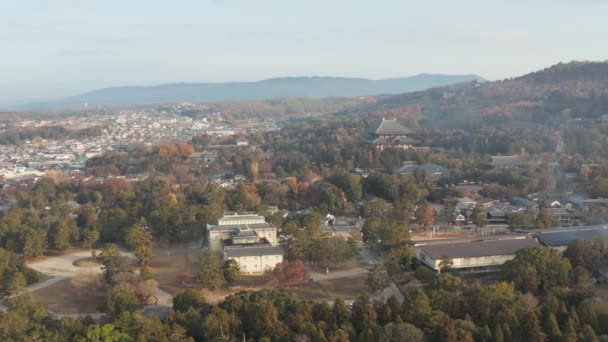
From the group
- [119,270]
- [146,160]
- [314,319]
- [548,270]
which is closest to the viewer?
[314,319]

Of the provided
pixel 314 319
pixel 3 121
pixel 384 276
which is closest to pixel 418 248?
pixel 384 276

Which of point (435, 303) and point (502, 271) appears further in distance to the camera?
point (502, 271)

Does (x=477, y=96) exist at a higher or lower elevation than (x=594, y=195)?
higher

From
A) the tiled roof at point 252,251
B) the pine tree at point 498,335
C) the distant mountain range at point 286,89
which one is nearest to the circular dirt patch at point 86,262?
the tiled roof at point 252,251

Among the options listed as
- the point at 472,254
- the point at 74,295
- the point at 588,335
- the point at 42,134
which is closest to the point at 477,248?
the point at 472,254

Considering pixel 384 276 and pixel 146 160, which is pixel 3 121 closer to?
pixel 146 160

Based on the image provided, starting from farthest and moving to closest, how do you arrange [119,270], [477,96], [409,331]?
[477,96] < [119,270] < [409,331]
